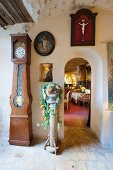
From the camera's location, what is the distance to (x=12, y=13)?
10.4ft

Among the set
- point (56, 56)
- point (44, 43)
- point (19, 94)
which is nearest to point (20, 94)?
point (19, 94)

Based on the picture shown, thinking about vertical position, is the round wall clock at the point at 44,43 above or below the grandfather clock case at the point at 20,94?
above

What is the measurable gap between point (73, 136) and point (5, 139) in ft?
5.08

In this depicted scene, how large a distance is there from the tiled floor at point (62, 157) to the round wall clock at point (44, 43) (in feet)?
6.39

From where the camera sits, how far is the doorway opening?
5561 millimetres

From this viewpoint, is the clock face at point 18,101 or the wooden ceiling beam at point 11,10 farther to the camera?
the clock face at point 18,101

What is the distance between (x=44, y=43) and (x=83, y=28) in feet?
2.89

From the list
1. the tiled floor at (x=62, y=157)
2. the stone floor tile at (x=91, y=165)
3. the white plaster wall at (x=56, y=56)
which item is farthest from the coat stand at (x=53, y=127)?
the stone floor tile at (x=91, y=165)

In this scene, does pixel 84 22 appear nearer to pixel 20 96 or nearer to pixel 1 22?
pixel 1 22

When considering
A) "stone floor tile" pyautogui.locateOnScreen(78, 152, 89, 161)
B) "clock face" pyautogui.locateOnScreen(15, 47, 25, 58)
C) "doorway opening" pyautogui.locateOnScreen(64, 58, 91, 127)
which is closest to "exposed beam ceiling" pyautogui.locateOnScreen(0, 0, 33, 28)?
"clock face" pyautogui.locateOnScreen(15, 47, 25, 58)

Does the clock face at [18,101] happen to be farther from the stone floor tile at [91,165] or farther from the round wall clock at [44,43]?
the stone floor tile at [91,165]

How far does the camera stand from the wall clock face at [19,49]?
10.9ft

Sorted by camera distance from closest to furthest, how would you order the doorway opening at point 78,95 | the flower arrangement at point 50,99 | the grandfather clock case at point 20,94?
the flower arrangement at point 50,99 → the grandfather clock case at point 20,94 → the doorway opening at point 78,95

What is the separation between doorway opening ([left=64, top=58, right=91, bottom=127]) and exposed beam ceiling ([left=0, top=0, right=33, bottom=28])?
10.3 ft
